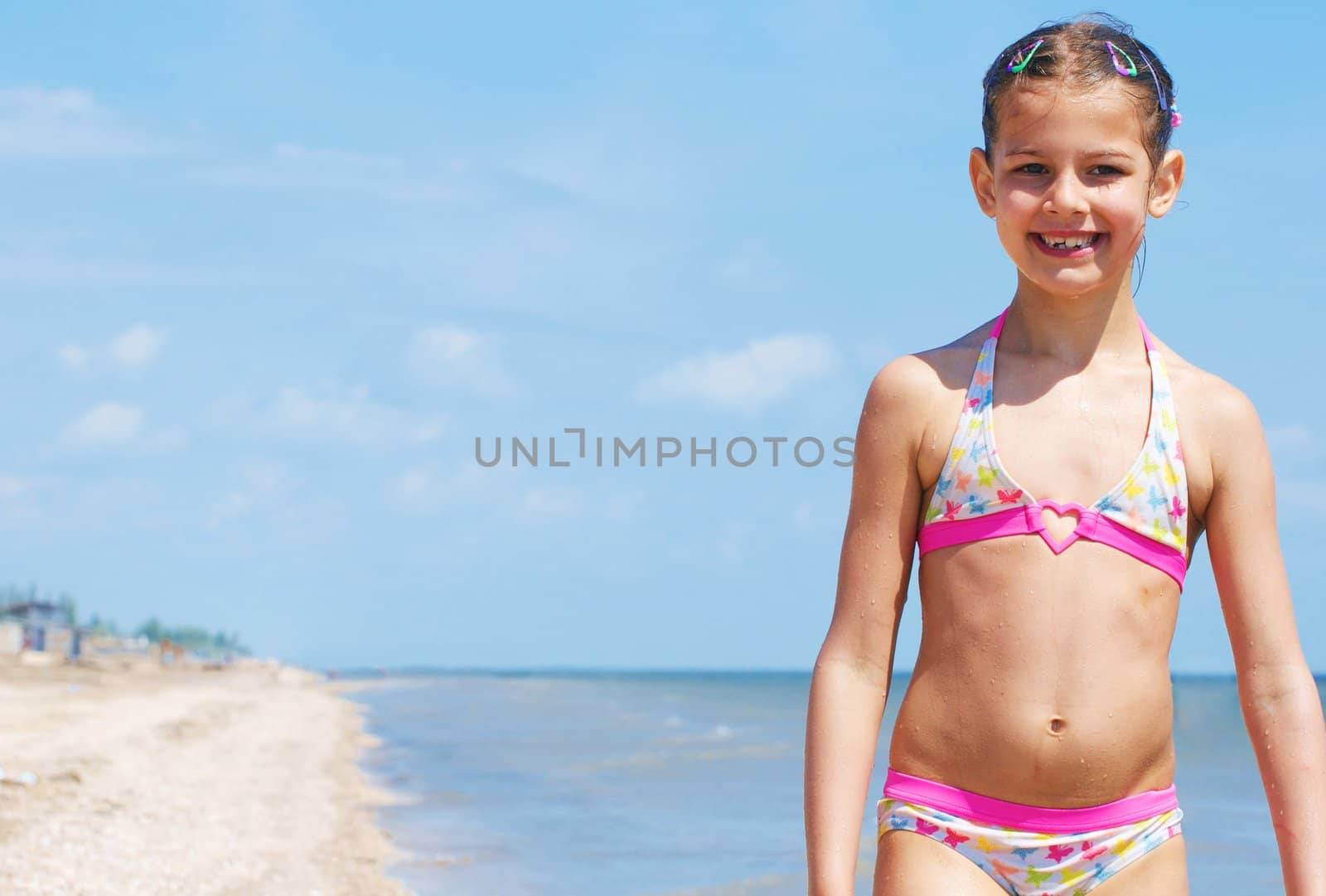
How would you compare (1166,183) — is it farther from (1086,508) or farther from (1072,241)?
(1086,508)

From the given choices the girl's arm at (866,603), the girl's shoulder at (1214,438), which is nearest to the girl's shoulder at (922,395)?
the girl's arm at (866,603)

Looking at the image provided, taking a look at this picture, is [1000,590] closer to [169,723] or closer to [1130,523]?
[1130,523]

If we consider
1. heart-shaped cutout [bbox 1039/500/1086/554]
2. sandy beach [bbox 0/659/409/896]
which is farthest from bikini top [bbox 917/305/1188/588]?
sandy beach [bbox 0/659/409/896]

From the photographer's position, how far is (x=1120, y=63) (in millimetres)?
2289

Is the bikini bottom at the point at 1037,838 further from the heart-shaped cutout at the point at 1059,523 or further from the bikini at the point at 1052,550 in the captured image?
the heart-shaped cutout at the point at 1059,523

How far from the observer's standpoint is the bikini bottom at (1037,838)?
219 cm

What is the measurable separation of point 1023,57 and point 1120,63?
0.16 metres

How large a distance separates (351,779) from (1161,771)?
17.3m

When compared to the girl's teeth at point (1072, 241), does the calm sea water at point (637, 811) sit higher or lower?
lower

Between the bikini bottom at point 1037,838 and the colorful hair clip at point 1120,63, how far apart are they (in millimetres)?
1158

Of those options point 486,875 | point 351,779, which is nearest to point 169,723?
point 351,779

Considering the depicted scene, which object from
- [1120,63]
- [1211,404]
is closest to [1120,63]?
[1120,63]

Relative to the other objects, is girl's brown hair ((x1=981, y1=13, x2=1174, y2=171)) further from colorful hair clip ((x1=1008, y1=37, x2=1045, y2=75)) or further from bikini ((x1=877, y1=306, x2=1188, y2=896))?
bikini ((x1=877, y1=306, x2=1188, y2=896))

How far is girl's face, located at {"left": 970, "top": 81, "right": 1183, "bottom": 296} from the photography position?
226 cm
